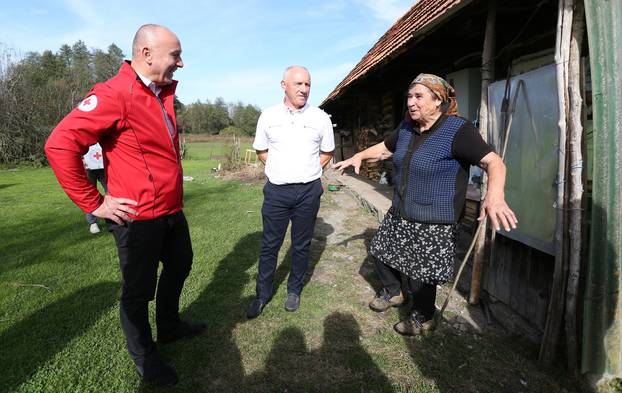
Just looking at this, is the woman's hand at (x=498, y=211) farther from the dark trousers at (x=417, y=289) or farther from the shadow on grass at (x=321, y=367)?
the shadow on grass at (x=321, y=367)

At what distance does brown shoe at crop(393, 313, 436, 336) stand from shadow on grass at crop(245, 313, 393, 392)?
14.1 inches

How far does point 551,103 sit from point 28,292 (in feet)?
16.6

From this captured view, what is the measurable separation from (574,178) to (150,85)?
2.71 metres

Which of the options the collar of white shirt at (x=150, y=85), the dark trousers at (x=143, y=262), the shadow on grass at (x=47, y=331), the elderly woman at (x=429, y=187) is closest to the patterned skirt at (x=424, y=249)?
the elderly woman at (x=429, y=187)

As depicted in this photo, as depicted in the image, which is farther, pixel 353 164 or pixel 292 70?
pixel 353 164

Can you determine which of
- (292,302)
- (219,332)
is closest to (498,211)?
(292,302)

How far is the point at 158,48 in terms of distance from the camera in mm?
1822

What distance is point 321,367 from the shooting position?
7.99 ft

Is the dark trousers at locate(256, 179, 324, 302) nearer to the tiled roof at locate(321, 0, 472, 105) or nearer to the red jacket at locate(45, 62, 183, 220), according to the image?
the red jacket at locate(45, 62, 183, 220)

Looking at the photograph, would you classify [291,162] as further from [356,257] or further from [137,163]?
[356,257]

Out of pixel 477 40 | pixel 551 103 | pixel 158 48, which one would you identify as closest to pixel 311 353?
pixel 158 48

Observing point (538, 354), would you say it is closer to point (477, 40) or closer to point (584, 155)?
point (584, 155)

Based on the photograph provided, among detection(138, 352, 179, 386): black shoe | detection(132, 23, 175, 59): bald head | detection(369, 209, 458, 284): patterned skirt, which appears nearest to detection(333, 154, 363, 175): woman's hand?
detection(369, 209, 458, 284): patterned skirt

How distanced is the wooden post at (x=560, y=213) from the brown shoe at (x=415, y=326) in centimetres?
77
